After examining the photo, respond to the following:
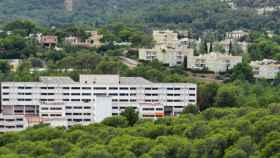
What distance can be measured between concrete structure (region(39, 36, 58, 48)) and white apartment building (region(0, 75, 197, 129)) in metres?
12.6

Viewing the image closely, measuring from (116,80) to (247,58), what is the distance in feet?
36.7

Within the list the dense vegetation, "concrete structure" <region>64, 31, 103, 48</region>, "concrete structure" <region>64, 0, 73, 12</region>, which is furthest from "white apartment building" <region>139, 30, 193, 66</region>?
"concrete structure" <region>64, 0, 73, 12</region>

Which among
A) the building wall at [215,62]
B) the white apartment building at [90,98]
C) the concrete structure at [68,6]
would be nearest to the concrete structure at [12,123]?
the white apartment building at [90,98]

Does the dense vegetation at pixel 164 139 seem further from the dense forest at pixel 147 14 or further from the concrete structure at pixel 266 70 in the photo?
the dense forest at pixel 147 14

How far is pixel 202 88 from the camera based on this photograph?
1828 inches

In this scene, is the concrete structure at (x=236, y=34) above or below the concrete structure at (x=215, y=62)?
above

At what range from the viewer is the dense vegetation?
33.8 meters

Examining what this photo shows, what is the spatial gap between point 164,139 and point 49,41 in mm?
24344

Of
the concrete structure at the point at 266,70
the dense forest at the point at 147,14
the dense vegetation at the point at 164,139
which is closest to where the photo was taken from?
the dense vegetation at the point at 164,139

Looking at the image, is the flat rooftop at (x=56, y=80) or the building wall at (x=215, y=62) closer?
the flat rooftop at (x=56, y=80)

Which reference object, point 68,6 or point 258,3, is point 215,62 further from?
point 68,6

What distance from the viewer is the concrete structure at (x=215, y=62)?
53281 millimetres

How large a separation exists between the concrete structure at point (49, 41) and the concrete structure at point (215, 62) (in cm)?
794

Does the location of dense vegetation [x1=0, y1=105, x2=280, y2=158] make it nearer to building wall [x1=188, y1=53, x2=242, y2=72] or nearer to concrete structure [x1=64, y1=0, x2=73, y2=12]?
building wall [x1=188, y1=53, x2=242, y2=72]
